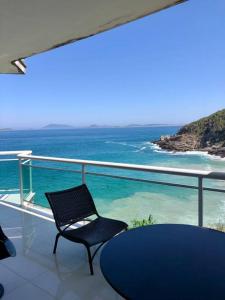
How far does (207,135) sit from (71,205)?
32133mm

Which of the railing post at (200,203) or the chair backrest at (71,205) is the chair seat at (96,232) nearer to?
the chair backrest at (71,205)

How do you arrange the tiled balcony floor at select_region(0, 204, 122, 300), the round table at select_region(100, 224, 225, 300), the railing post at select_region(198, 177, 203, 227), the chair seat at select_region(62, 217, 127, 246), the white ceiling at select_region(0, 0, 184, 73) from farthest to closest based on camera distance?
Result: the railing post at select_region(198, 177, 203, 227), the chair seat at select_region(62, 217, 127, 246), the tiled balcony floor at select_region(0, 204, 122, 300), the white ceiling at select_region(0, 0, 184, 73), the round table at select_region(100, 224, 225, 300)

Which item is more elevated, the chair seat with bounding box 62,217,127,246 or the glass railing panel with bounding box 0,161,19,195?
the glass railing panel with bounding box 0,161,19,195

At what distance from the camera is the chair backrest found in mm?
3461

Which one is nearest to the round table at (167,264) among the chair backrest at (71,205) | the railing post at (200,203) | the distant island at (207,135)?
the railing post at (200,203)

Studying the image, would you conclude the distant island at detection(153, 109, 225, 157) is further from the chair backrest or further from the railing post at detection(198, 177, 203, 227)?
the chair backrest

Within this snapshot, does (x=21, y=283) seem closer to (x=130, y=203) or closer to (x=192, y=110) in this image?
(x=130, y=203)

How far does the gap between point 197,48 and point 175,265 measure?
1657 inches

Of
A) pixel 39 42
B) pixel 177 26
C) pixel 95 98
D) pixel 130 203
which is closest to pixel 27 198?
pixel 39 42

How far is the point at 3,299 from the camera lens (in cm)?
260

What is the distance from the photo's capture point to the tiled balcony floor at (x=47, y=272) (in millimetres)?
2666

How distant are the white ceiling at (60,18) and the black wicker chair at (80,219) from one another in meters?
1.83

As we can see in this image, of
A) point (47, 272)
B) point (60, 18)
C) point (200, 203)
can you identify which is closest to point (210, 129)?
point (200, 203)

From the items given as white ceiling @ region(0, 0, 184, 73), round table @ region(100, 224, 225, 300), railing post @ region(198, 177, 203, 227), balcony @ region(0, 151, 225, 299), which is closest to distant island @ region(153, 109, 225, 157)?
balcony @ region(0, 151, 225, 299)
